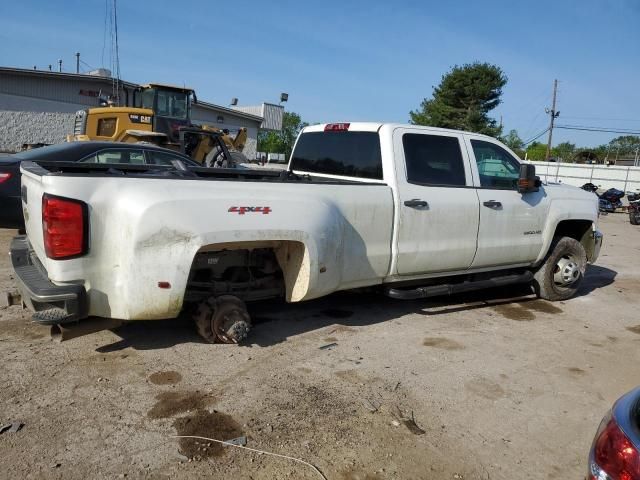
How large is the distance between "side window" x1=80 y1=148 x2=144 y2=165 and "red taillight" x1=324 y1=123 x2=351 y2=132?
3.35 meters

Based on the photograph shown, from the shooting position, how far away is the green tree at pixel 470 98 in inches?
1971

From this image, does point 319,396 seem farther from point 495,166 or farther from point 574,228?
point 574,228

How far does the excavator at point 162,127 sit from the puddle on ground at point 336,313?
20.4ft

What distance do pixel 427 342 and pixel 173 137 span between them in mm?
12813

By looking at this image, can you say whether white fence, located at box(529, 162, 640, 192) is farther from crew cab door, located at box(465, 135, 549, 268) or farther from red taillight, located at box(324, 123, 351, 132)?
red taillight, located at box(324, 123, 351, 132)

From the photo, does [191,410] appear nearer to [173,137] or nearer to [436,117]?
[173,137]

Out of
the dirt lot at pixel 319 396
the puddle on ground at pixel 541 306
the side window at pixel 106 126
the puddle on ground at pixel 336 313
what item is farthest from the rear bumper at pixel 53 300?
the side window at pixel 106 126

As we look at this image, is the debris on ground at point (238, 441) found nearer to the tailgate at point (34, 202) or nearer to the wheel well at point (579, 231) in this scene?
the tailgate at point (34, 202)

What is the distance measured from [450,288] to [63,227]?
381cm

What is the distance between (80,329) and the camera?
12.5 feet

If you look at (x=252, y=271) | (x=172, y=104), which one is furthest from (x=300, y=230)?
(x=172, y=104)

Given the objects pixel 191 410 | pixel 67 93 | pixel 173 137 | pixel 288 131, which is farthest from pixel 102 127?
pixel 288 131

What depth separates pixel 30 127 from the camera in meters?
29.2

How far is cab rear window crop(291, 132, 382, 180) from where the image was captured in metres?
5.37
